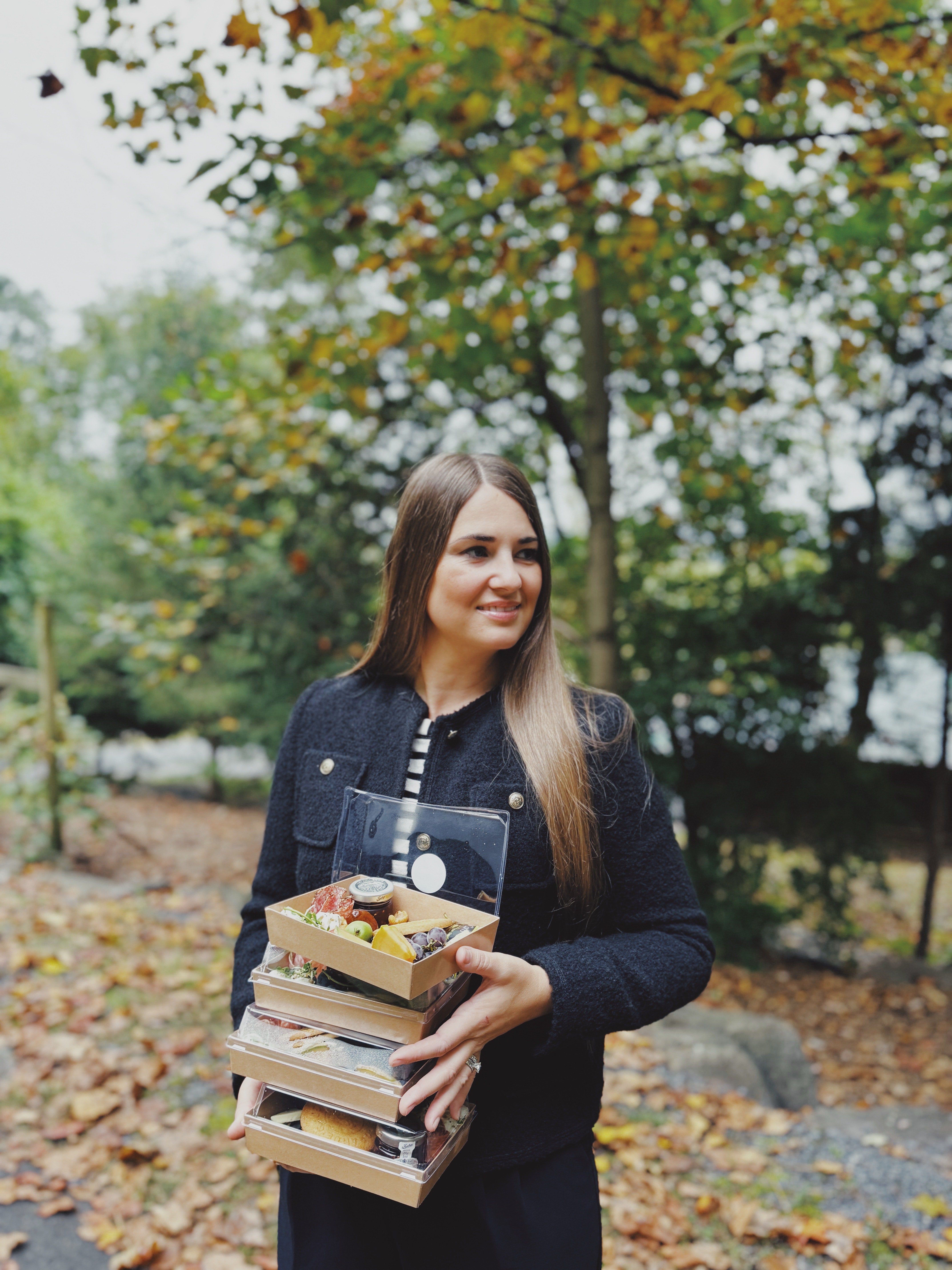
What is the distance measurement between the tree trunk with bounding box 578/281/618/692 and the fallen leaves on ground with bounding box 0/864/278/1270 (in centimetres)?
303

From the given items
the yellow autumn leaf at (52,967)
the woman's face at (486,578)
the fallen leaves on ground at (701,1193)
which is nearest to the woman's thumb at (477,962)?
the woman's face at (486,578)

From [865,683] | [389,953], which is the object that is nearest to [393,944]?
[389,953]

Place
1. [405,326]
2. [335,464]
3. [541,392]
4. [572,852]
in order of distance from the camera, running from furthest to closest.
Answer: [335,464] → [541,392] → [405,326] → [572,852]

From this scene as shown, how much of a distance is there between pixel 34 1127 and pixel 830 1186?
3225 millimetres

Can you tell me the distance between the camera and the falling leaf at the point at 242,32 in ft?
8.81

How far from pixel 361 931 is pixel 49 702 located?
709cm

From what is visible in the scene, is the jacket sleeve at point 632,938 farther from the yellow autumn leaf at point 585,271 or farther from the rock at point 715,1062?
the rock at point 715,1062

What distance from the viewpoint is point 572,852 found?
4.71 ft

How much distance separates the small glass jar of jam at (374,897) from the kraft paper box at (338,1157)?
272 millimetres

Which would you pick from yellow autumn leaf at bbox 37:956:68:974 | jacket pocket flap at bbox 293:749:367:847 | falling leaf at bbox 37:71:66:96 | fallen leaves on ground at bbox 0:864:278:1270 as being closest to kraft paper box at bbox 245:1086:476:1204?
jacket pocket flap at bbox 293:749:367:847

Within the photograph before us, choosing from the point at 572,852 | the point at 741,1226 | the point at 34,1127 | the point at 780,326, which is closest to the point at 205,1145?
the point at 34,1127

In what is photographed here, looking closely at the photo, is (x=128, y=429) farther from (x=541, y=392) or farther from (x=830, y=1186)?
(x=830, y=1186)

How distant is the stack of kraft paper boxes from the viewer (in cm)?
111

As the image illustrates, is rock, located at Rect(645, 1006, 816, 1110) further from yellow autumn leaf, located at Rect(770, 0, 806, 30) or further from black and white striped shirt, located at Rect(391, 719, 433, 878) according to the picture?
yellow autumn leaf, located at Rect(770, 0, 806, 30)
